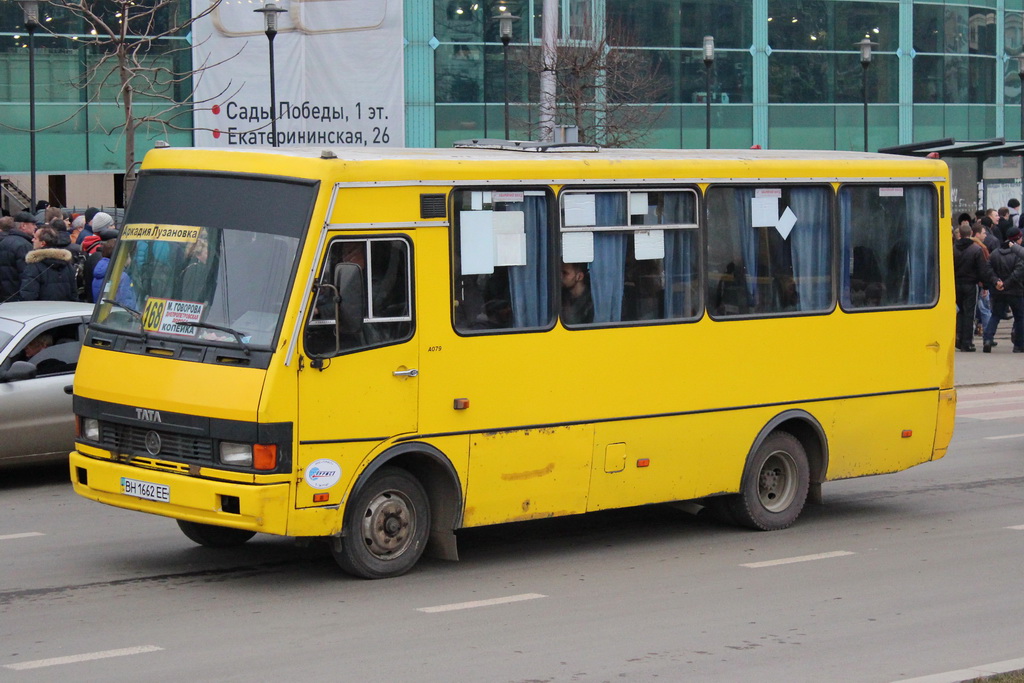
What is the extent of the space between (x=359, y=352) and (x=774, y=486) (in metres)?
3.85

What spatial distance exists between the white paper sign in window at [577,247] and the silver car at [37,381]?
487 centimetres

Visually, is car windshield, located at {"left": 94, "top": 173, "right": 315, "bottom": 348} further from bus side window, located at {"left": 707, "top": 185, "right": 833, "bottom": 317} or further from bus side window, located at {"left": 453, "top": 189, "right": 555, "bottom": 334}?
bus side window, located at {"left": 707, "top": 185, "right": 833, "bottom": 317}

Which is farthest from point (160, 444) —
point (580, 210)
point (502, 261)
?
point (580, 210)

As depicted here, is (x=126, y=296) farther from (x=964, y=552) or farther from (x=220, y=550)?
(x=964, y=552)

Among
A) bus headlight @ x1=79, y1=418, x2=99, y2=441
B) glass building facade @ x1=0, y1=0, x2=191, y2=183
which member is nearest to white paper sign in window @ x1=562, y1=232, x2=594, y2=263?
bus headlight @ x1=79, y1=418, x2=99, y2=441

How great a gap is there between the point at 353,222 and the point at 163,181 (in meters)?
1.39

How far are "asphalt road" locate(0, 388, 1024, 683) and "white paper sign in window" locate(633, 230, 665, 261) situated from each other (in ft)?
6.60

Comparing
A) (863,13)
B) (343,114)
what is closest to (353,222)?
(343,114)

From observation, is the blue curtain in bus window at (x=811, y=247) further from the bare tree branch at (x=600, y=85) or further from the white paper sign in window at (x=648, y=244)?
the bare tree branch at (x=600, y=85)

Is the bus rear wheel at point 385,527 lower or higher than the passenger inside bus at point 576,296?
lower

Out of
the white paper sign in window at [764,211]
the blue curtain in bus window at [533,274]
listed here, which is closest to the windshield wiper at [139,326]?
the blue curtain in bus window at [533,274]

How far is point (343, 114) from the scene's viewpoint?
1083 inches

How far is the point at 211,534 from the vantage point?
9.94m

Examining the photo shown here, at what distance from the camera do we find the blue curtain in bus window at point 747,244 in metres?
10.7
